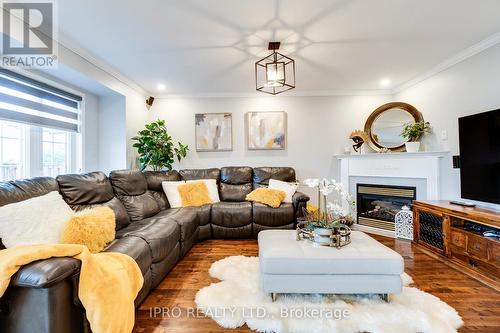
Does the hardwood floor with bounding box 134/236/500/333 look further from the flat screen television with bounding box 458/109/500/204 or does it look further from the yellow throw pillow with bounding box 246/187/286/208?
the flat screen television with bounding box 458/109/500/204

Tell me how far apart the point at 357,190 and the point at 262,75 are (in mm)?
2522

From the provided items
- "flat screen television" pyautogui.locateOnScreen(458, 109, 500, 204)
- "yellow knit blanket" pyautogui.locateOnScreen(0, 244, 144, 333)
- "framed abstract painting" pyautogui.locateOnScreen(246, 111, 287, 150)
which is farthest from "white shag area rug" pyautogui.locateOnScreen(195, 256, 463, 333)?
"framed abstract painting" pyautogui.locateOnScreen(246, 111, 287, 150)

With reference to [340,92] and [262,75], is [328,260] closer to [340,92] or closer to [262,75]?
[262,75]

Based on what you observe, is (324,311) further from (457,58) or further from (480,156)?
(457,58)

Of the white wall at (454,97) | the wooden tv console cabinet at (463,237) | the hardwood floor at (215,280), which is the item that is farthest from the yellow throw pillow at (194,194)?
the white wall at (454,97)

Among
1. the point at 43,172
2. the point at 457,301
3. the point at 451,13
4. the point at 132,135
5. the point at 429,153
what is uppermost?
the point at 451,13

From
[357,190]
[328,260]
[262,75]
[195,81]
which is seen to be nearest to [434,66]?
[357,190]

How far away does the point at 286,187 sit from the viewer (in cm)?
370

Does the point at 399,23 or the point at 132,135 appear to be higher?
the point at 399,23

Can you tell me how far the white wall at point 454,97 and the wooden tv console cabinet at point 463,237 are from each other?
1.86 ft

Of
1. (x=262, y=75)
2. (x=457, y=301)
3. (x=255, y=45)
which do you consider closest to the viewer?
(x=457, y=301)

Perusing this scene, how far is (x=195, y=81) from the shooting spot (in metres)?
3.68

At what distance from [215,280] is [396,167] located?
10.3ft

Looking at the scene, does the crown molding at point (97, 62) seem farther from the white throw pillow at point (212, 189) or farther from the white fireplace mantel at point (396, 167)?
the white fireplace mantel at point (396, 167)
